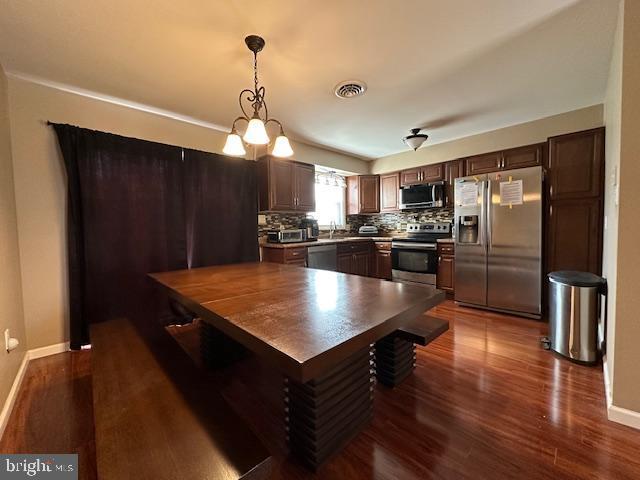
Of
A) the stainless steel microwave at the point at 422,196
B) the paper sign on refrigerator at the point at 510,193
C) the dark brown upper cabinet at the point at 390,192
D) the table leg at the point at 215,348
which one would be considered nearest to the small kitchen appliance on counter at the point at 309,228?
the dark brown upper cabinet at the point at 390,192

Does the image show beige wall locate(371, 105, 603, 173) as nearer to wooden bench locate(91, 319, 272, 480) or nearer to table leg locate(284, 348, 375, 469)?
table leg locate(284, 348, 375, 469)

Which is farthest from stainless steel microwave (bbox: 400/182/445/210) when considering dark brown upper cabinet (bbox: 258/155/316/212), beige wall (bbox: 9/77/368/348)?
beige wall (bbox: 9/77/368/348)

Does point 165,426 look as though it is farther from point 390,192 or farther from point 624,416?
point 390,192

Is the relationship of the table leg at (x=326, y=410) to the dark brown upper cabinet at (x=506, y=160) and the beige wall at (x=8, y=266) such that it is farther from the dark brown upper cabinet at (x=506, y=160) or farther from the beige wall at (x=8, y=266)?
the dark brown upper cabinet at (x=506, y=160)

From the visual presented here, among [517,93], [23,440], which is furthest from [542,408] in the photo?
[23,440]

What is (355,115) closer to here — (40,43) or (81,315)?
(40,43)

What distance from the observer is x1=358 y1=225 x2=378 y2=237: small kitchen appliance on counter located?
5.11 m

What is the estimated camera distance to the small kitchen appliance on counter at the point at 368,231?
5.11 m

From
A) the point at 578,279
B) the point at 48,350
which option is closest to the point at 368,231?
the point at 578,279

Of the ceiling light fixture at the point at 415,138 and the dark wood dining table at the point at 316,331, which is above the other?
the ceiling light fixture at the point at 415,138

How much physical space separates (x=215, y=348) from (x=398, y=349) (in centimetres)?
136

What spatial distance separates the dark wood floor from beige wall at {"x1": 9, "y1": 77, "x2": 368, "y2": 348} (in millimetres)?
434

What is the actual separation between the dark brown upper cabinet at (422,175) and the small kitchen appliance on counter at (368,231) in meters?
0.97

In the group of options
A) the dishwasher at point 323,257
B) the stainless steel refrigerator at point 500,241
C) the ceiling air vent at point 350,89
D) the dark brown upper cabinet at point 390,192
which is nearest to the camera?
the ceiling air vent at point 350,89
